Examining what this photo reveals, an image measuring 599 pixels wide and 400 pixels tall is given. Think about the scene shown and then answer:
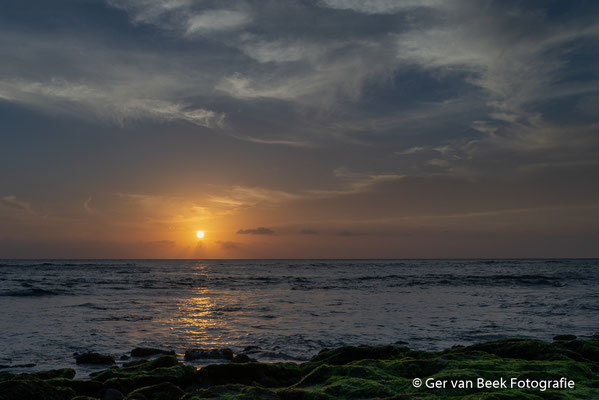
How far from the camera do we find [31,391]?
6020 millimetres

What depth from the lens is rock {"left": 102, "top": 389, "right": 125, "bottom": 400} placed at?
6574 mm

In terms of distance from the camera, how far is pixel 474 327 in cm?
1538

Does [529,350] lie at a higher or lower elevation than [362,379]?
lower

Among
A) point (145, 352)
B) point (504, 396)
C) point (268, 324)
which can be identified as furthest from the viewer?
point (268, 324)

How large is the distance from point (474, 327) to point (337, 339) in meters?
5.73

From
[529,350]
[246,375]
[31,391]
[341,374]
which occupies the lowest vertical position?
[246,375]

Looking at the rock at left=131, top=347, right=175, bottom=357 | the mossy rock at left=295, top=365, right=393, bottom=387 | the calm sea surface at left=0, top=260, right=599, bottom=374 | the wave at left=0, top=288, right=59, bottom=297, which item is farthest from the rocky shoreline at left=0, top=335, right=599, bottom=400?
the wave at left=0, top=288, right=59, bottom=297

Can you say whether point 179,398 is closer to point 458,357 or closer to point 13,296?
point 458,357

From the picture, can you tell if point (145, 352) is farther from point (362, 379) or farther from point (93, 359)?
point (362, 379)

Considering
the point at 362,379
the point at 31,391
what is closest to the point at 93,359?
the point at 31,391

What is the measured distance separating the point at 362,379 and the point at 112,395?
13.1ft

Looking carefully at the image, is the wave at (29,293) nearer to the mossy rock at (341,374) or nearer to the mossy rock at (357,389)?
the mossy rock at (341,374)

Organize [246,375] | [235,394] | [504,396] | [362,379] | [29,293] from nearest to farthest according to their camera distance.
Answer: [504,396]
[235,394]
[362,379]
[246,375]
[29,293]

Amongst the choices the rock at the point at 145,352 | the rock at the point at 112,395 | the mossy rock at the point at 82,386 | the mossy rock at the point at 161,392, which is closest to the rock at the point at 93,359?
the rock at the point at 145,352
